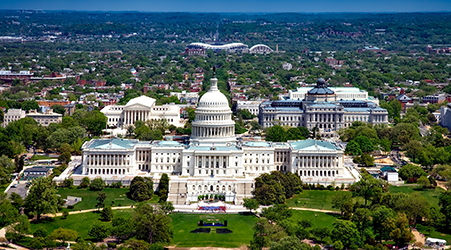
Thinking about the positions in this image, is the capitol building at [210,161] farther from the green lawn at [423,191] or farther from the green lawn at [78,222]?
the green lawn at [78,222]

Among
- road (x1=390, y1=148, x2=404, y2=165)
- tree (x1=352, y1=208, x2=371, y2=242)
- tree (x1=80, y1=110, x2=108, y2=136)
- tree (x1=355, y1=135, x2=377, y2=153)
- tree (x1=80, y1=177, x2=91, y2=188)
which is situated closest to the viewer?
→ tree (x1=352, y1=208, x2=371, y2=242)

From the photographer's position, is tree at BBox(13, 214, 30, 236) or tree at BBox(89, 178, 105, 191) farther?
tree at BBox(89, 178, 105, 191)

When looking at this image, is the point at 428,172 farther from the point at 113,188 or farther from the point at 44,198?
the point at 44,198

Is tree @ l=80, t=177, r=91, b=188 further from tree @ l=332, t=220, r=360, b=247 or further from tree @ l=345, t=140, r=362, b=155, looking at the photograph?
tree @ l=345, t=140, r=362, b=155

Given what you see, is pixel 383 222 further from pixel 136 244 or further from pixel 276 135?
pixel 276 135

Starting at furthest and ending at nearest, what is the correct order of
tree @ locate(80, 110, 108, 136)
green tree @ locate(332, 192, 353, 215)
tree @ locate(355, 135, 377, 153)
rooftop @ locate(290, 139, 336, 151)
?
tree @ locate(80, 110, 108, 136), tree @ locate(355, 135, 377, 153), rooftop @ locate(290, 139, 336, 151), green tree @ locate(332, 192, 353, 215)

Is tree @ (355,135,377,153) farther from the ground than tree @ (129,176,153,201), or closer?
farther from the ground

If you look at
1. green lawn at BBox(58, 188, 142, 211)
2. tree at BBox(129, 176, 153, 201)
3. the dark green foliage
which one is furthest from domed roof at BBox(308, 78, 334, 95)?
tree at BBox(129, 176, 153, 201)
